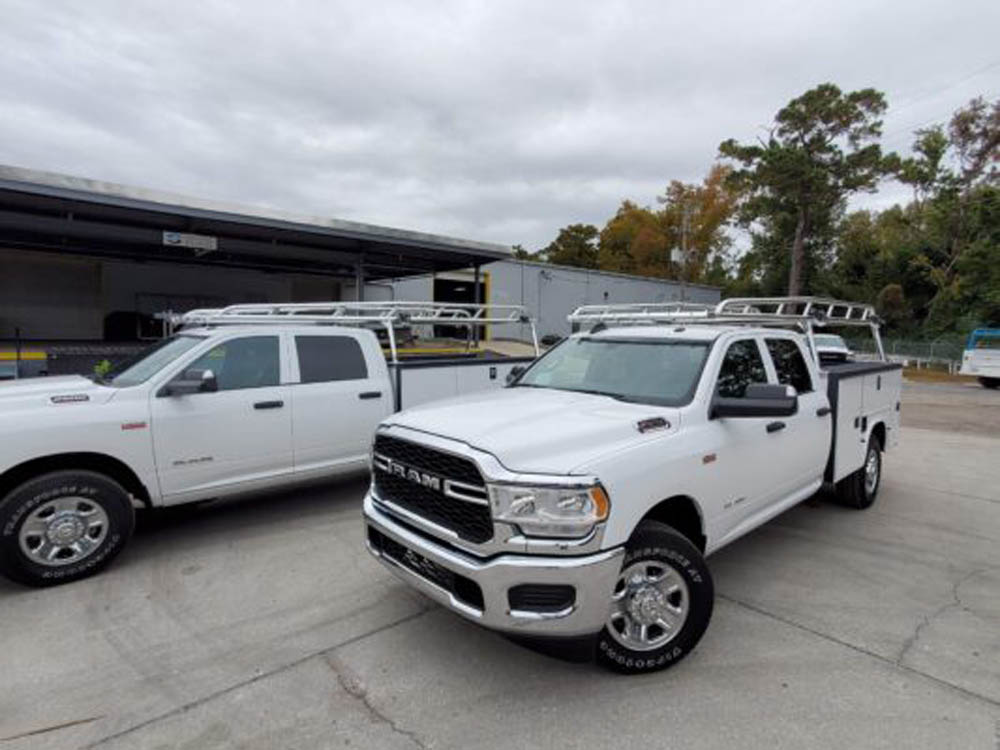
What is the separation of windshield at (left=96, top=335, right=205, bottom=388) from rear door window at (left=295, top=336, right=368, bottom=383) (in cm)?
90

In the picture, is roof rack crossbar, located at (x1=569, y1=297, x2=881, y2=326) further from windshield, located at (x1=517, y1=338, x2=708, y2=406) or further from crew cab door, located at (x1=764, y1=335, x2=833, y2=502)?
windshield, located at (x1=517, y1=338, x2=708, y2=406)

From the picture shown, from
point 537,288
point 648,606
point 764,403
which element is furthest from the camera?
point 537,288

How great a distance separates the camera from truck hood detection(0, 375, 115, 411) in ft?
13.2

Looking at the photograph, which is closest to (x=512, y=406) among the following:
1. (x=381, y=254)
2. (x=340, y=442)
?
(x=340, y=442)

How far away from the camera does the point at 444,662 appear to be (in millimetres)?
3090

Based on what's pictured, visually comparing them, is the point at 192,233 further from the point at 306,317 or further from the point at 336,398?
the point at 336,398

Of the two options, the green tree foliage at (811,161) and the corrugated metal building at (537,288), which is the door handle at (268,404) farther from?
the green tree foliage at (811,161)

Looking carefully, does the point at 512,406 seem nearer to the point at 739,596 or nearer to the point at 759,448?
the point at 759,448

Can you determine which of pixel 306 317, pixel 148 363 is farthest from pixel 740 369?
pixel 148 363

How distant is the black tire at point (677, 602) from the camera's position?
2855mm

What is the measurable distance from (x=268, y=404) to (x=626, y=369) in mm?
3175

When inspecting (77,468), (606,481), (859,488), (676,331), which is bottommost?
(859,488)

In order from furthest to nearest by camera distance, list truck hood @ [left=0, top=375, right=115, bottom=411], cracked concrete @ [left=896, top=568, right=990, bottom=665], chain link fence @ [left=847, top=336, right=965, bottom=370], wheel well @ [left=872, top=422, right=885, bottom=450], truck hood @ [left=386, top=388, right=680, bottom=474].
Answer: chain link fence @ [left=847, top=336, right=965, bottom=370]
wheel well @ [left=872, top=422, right=885, bottom=450]
truck hood @ [left=0, top=375, right=115, bottom=411]
cracked concrete @ [left=896, top=568, right=990, bottom=665]
truck hood @ [left=386, top=388, right=680, bottom=474]

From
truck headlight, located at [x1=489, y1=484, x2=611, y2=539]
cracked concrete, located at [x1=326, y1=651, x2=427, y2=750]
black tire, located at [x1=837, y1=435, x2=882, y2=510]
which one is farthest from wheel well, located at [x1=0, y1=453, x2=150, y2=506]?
black tire, located at [x1=837, y1=435, x2=882, y2=510]
